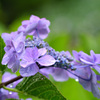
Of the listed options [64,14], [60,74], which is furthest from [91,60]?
[64,14]

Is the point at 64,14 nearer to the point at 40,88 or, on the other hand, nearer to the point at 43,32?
the point at 43,32

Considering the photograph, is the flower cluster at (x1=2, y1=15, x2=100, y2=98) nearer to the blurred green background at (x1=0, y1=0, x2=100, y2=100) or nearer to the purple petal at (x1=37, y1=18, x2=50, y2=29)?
the purple petal at (x1=37, y1=18, x2=50, y2=29)

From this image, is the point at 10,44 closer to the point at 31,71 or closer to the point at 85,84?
the point at 31,71

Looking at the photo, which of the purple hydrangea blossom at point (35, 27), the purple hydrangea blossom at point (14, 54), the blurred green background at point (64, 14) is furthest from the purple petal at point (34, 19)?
the blurred green background at point (64, 14)

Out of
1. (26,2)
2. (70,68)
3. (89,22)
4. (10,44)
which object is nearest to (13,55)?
(10,44)

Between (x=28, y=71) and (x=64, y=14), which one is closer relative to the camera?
(x=28, y=71)
